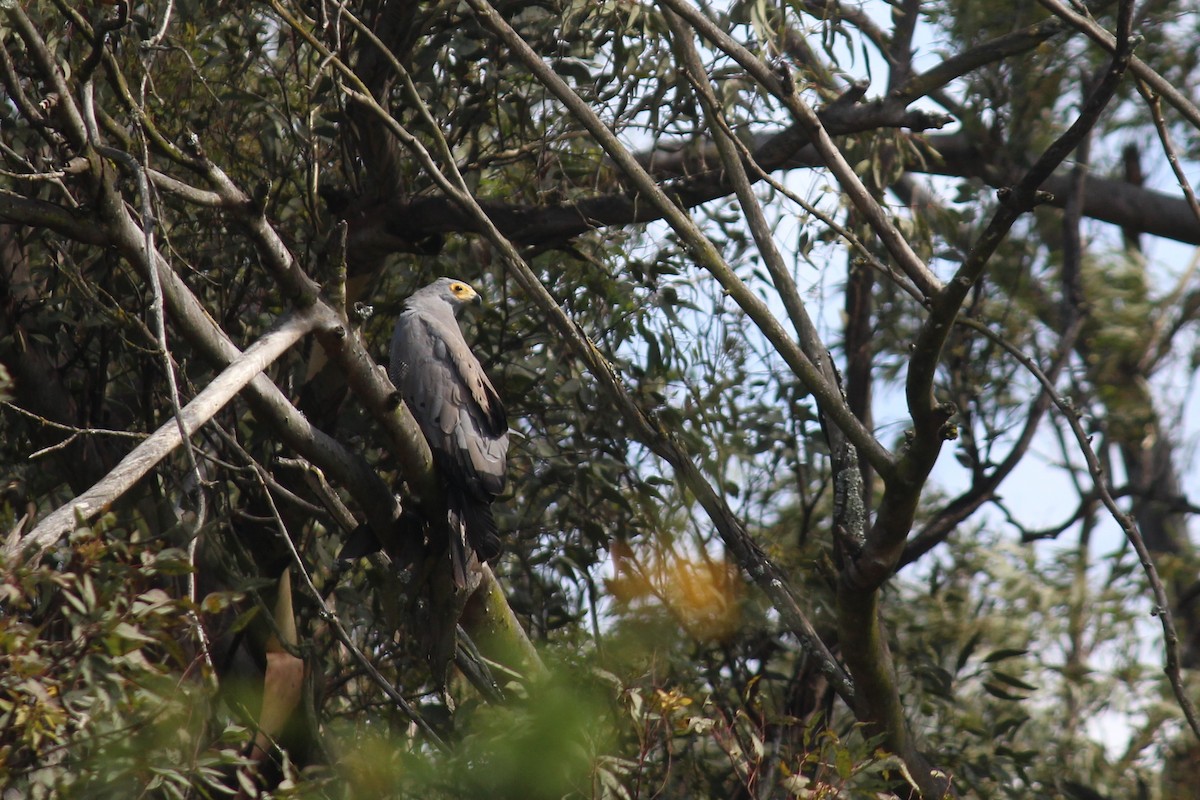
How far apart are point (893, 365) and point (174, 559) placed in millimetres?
6012

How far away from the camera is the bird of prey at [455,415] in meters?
3.91

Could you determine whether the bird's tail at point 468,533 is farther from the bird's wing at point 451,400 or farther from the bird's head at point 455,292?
the bird's head at point 455,292

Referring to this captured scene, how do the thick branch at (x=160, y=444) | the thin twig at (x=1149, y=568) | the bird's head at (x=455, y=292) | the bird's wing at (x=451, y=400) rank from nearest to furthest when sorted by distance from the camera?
the thick branch at (x=160, y=444)
the thin twig at (x=1149, y=568)
the bird's wing at (x=451, y=400)
the bird's head at (x=455, y=292)

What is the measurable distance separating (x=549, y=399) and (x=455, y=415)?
200 centimetres

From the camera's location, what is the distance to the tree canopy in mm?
3113

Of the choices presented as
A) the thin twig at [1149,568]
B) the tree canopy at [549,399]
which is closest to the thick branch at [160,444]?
the tree canopy at [549,399]

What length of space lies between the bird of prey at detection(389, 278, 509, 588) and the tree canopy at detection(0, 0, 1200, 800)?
0.14 m

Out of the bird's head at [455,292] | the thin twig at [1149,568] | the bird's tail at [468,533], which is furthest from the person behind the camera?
the bird's head at [455,292]

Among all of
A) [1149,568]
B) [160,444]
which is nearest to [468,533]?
[160,444]

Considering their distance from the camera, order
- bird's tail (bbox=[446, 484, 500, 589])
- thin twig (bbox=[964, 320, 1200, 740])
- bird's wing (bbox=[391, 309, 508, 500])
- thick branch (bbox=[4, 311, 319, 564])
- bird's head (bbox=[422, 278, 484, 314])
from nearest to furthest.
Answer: thick branch (bbox=[4, 311, 319, 564]) < thin twig (bbox=[964, 320, 1200, 740]) < bird's tail (bbox=[446, 484, 500, 589]) < bird's wing (bbox=[391, 309, 508, 500]) < bird's head (bbox=[422, 278, 484, 314])

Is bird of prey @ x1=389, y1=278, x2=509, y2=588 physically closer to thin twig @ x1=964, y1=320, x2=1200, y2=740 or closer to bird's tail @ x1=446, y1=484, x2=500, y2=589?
bird's tail @ x1=446, y1=484, x2=500, y2=589

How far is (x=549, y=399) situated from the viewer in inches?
246

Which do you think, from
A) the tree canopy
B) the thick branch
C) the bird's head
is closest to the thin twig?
the tree canopy

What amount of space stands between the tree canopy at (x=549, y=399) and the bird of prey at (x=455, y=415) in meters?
0.14
